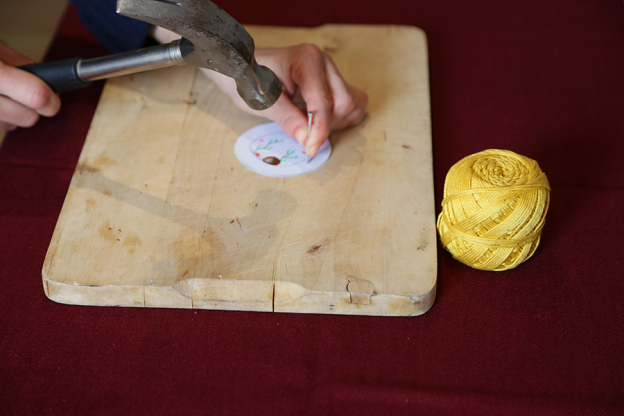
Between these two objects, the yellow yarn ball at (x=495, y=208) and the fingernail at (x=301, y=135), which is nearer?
the yellow yarn ball at (x=495, y=208)

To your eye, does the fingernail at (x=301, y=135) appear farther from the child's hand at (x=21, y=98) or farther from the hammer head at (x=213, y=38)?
the child's hand at (x=21, y=98)

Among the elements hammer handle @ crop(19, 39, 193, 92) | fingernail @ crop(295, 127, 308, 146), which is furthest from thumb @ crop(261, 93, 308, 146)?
hammer handle @ crop(19, 39, 193, 92)

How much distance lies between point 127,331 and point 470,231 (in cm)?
46

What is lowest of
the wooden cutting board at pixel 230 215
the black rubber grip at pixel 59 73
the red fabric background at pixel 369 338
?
the red fabric background at pixel 369 338

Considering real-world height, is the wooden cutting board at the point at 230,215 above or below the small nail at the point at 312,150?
below

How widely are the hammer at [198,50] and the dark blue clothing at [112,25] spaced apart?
167mm

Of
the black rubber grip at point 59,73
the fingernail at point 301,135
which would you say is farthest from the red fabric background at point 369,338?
the fingernail at point 301,135

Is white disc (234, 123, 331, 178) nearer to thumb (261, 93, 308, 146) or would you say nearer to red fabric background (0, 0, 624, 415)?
thumb (261, 93, 308, 146)

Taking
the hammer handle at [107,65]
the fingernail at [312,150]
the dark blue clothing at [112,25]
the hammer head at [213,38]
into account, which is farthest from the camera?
the dark blue clothing at [112,25]

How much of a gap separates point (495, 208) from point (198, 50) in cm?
41

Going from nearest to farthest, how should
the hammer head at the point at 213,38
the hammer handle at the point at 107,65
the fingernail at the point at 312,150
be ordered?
the hammer head at the point at 213,38 < the hammer handle at the point at 107,65 < the fingernail at the point at 312,150

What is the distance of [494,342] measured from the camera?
0.69m

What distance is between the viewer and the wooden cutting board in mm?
715

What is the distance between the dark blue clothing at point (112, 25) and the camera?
98cm
